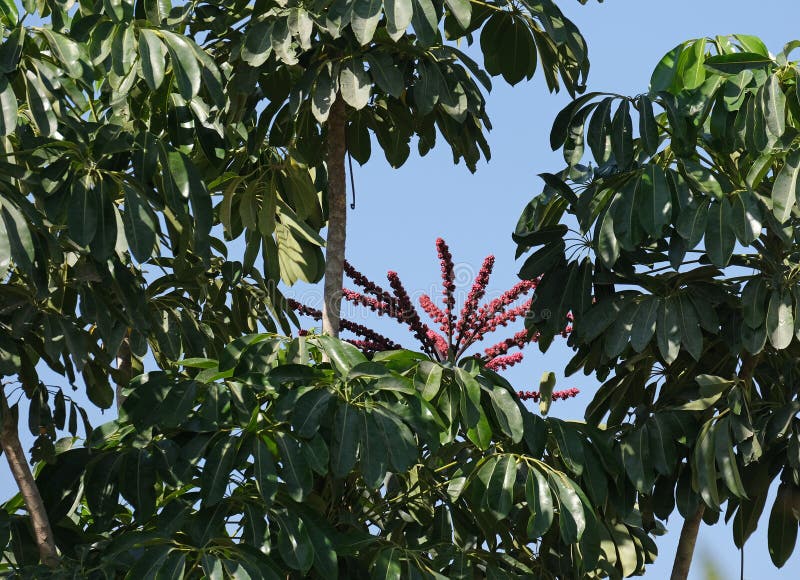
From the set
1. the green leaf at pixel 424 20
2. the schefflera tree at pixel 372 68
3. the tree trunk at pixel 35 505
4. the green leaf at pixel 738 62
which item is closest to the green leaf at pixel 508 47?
the schefflera tree at pixel 372 68

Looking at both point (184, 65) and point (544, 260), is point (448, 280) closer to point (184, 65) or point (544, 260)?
point (544, 260)

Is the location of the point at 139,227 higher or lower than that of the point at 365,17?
lower

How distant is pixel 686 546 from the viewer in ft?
13.6

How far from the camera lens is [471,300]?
4.13m

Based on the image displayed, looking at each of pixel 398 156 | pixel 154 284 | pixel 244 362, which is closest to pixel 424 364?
pixel 244 362

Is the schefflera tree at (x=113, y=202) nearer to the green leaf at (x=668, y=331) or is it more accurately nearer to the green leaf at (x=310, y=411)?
the green leaf at (x=310, y=411)

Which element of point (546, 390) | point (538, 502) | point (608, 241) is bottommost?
point (538, 502)

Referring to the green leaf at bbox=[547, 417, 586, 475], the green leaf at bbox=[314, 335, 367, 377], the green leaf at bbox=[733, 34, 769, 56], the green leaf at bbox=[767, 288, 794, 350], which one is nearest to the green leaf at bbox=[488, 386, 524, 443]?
the green leaf at bbox=[547, 417, 586, 475]

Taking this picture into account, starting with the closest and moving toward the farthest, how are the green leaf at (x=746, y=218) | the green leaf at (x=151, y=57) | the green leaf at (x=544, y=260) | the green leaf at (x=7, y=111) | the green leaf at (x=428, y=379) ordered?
the green leaf at (x=7, y=111)
the green leaf at (x=151, y=57)
the green leaf at (x=428, y=379)
the green leaf at (x=746, y=218)
the green leaf at (x=544, y=260)

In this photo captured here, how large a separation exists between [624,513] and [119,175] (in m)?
1.95

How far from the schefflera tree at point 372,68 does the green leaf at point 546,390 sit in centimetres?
74

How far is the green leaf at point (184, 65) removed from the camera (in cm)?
319

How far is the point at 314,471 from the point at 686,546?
62.7 inches

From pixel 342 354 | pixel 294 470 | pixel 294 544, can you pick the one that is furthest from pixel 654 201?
pixel 294 544
